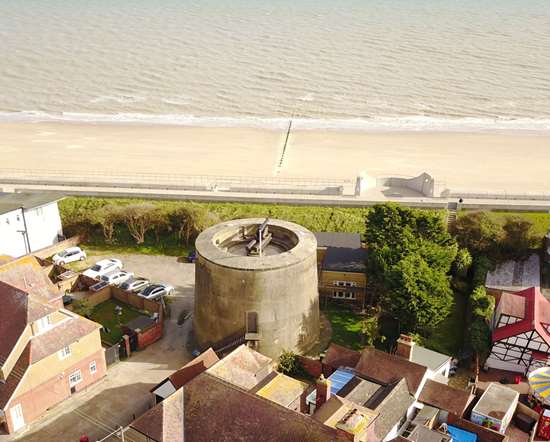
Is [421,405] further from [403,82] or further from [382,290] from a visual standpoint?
[403,82]

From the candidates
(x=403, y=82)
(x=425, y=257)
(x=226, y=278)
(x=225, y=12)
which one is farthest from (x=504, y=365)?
(x=225, y=12)

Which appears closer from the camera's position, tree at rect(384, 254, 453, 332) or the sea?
tree at rect(384, 254, 453, 332)

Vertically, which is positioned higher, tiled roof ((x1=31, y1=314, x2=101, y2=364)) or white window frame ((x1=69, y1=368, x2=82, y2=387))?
tiled roof ((x1=31, y1=314, x2=101, y2=364))

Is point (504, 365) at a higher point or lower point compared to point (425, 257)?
lower

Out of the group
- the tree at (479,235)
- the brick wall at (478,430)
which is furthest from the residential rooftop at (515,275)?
the brick wall at (478,430)

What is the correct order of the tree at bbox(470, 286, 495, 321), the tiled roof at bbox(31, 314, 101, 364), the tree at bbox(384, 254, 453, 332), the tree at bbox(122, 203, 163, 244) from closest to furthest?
the tiled roof at bbox(31, 314, 101, 364), the tree at bbox(384, 254, 453, 332), the tree at bbox(470, 286, 495, 321), the tree at bbox(122, 203, 163, 244)

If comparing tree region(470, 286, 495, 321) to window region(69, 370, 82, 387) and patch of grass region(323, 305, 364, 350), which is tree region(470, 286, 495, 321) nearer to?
patch of grass region(323, 305, 364, 350)

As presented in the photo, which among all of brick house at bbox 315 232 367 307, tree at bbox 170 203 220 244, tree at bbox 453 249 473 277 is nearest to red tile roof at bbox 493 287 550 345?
tree at bbox 453 249 473 277

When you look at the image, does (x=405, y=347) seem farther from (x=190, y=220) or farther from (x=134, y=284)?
(x=190, y=220)
